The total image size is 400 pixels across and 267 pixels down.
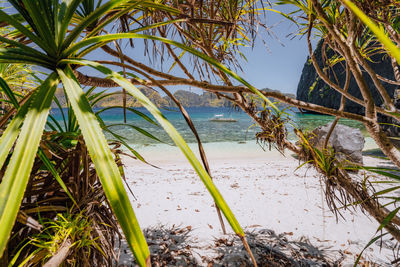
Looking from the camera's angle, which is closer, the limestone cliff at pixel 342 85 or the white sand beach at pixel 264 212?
the white sand beach at pixel 264 212

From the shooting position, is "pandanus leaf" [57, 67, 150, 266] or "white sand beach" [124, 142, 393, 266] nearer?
"pandanus leaf" [57, 67, 150, 266]

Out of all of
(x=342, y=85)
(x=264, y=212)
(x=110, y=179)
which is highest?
(x=342, y=85)

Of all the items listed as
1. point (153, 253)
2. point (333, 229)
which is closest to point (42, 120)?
point (153, 253)

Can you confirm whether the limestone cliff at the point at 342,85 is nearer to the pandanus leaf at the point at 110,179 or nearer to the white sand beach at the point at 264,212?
the white sand beach at the point at 264,212

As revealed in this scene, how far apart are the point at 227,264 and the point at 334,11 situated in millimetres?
1920

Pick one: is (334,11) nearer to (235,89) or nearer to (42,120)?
(235,89)

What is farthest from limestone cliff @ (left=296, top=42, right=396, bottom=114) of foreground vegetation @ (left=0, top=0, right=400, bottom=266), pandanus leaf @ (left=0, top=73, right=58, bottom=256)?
pandanus leaf @ (left=0, top=73, right=58, bottom=256)

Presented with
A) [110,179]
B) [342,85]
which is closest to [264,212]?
[110,179]

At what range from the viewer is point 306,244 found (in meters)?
1.76

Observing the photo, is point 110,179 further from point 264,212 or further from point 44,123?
point 264,212

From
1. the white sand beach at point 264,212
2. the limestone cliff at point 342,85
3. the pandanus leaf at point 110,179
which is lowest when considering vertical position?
the white sand beach at point 264,212

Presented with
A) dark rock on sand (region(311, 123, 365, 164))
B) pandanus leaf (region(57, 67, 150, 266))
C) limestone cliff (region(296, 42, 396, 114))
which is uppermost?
limestone cliff (region(296, 42, 396, 114))

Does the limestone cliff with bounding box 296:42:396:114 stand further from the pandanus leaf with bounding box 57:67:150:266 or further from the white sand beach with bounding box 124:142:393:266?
the pandanus leaf with bounding box 57:67:150:266

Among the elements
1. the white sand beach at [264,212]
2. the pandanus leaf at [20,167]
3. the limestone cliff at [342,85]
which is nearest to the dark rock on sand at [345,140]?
the white sand beach at [264,212]
